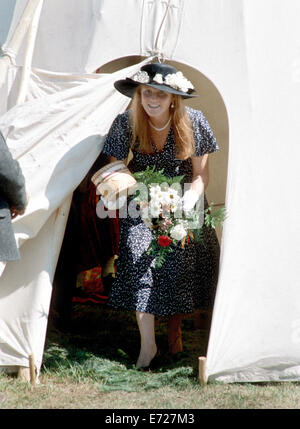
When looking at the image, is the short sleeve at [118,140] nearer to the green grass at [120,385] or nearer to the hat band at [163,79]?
the hat band at [163,79]

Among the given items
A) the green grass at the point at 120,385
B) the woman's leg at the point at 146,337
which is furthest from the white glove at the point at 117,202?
the green grass at the point at 120,385

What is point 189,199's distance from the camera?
14.4 feet

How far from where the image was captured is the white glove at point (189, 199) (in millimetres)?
4320

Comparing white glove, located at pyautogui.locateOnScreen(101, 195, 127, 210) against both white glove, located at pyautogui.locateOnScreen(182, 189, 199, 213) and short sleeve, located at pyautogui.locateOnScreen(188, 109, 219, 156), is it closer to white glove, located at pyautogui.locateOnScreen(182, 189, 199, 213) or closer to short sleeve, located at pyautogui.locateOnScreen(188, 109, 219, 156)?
white glove, located at pyautogui.locateOnScreen(182, 189, 199, 213)

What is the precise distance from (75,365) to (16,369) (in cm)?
36

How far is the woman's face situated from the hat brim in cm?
6

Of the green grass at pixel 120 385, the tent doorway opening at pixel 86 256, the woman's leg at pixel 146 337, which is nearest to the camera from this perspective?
the green grass at pixel 120 385

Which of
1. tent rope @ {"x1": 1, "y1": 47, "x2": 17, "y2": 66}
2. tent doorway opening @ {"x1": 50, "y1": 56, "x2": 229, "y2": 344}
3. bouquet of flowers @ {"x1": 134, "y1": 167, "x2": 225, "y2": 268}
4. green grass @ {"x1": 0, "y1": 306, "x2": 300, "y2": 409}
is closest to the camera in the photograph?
green grass @ {"x1": 0, "y1": 306, "x2": 300, "y2": 409}

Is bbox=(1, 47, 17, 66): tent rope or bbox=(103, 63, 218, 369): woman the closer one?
bbox=(103, 63, 218, 369): woman

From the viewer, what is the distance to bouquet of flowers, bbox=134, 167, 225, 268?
4.23 metres

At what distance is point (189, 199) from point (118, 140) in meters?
0.58

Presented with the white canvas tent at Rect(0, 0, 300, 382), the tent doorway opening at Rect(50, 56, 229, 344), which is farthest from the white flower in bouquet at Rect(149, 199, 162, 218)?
the tent doorway opening at Rect(50, 56, 229, 344)

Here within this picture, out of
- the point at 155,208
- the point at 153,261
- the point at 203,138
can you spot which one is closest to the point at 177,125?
the point at 203,138

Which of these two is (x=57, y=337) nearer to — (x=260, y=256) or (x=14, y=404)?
(x=14, y=404)
